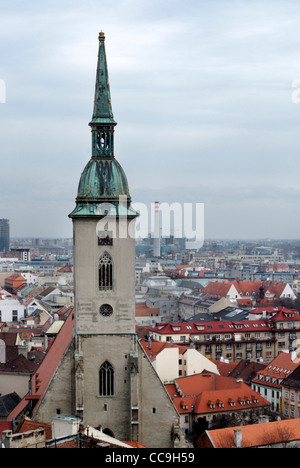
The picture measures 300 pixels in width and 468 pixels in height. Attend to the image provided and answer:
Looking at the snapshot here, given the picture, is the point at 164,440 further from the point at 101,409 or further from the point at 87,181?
the point at 87,181

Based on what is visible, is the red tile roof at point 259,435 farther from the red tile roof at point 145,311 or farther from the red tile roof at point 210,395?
the red tile roof at point 145,311

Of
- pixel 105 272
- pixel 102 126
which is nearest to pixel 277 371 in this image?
pixel 105 272

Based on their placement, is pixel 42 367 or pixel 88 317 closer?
pixel 88 317

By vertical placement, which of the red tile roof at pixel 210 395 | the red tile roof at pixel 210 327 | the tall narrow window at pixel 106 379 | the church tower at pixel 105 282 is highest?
the church tower at pixel 105 282

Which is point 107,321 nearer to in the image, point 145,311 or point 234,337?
point 234,337

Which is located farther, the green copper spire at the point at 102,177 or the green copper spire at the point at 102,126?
the green copper spire at the point at 102,126

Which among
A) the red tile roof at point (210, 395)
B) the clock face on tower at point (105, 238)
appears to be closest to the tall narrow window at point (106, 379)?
the clock face on tower at point (105, 238)

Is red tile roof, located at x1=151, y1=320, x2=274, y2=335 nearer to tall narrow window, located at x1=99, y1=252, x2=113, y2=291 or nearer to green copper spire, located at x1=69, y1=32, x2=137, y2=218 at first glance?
tall narrow window, located at x1=99, y1=252, x2=113, y2=291
